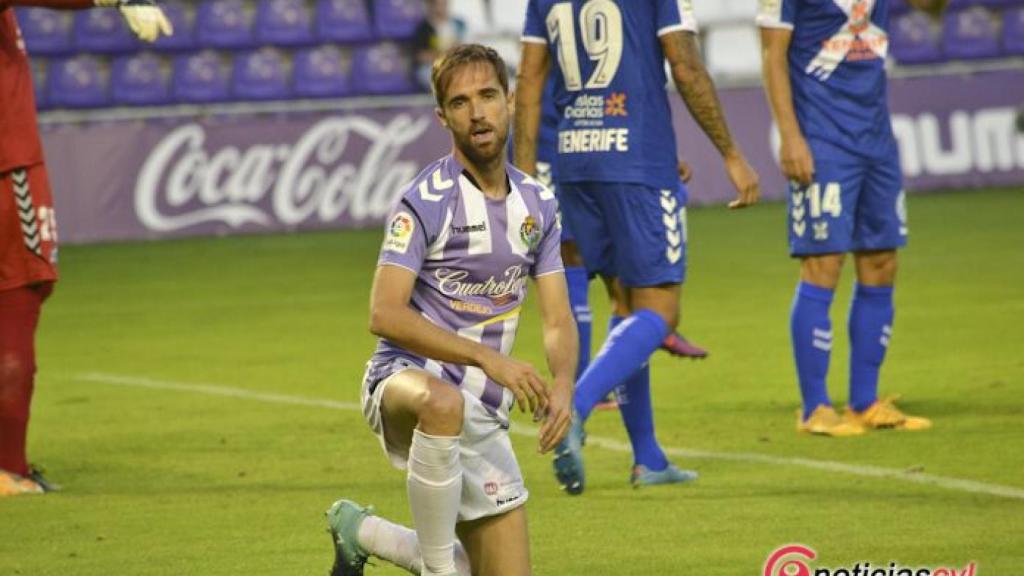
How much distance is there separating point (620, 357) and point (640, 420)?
1.23ft

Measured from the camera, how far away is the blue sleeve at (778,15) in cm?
881

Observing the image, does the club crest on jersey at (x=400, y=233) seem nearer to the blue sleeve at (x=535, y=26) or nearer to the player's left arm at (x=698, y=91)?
the player's left arm at (x=698, y=91)

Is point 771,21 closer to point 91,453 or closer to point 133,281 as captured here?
point 91,453

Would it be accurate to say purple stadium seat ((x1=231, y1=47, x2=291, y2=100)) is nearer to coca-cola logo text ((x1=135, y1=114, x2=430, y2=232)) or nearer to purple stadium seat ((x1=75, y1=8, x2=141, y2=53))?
purple stadium seat ((x1=75, y1=8, x2=141, y2=53))

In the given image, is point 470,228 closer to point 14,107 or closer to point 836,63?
point 14,107

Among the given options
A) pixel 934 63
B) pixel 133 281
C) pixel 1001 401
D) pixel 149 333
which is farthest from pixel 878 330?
pixel 934 63

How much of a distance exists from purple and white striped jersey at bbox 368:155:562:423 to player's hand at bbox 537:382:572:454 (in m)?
0.25

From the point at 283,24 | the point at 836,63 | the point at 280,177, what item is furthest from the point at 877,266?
the point at 283,24

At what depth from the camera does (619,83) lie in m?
7.88

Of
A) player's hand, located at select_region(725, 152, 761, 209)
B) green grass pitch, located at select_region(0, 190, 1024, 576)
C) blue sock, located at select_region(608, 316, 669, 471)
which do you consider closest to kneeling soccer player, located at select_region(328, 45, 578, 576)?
green grass pitch, located at select_region(0, 190, 1024, 576)

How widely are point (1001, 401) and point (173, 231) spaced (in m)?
12.0

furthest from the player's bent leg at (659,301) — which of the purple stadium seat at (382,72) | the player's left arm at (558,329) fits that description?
the purple stadium seat at (382,72)

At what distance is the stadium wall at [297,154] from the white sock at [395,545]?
44.9ft

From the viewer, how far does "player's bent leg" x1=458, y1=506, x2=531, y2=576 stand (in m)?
5.51
